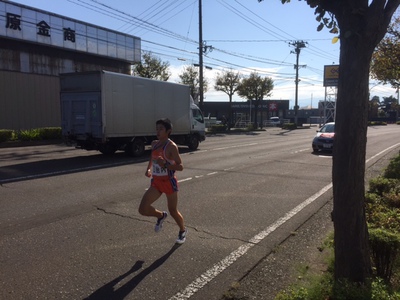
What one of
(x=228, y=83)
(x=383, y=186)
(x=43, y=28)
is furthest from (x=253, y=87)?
(x=383, y=186)

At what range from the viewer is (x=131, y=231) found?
5781 millimetres

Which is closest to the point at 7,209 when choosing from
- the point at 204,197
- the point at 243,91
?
the point at 204,197

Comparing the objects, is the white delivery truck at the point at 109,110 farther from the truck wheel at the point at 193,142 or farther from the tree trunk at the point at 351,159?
the tree trunk at the point at 351,159

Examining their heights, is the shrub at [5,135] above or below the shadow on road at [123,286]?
above

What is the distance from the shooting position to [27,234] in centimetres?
559

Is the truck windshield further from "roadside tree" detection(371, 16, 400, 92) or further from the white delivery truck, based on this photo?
"roadside tree" detection(371, 16, 400, 92)

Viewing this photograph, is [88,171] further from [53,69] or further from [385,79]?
[53,69]

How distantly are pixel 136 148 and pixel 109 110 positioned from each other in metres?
2.13

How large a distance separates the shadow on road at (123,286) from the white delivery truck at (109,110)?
10357 millimetres

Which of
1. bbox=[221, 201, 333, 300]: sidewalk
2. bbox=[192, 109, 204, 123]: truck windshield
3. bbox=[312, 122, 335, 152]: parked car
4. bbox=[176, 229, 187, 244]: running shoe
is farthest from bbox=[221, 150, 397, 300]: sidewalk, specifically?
bbox=[192, 109, 204, 123]: truck windshield

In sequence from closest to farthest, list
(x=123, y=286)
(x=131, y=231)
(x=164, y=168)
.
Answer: (x=123, y=286), (x=164, y=168), (x=131, y=231)

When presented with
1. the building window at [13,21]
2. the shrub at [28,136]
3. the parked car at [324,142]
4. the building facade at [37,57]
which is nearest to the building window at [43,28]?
the building facade at [37,57]

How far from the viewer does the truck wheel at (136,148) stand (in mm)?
15654

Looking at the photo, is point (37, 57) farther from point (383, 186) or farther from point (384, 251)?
point (384, 251)
